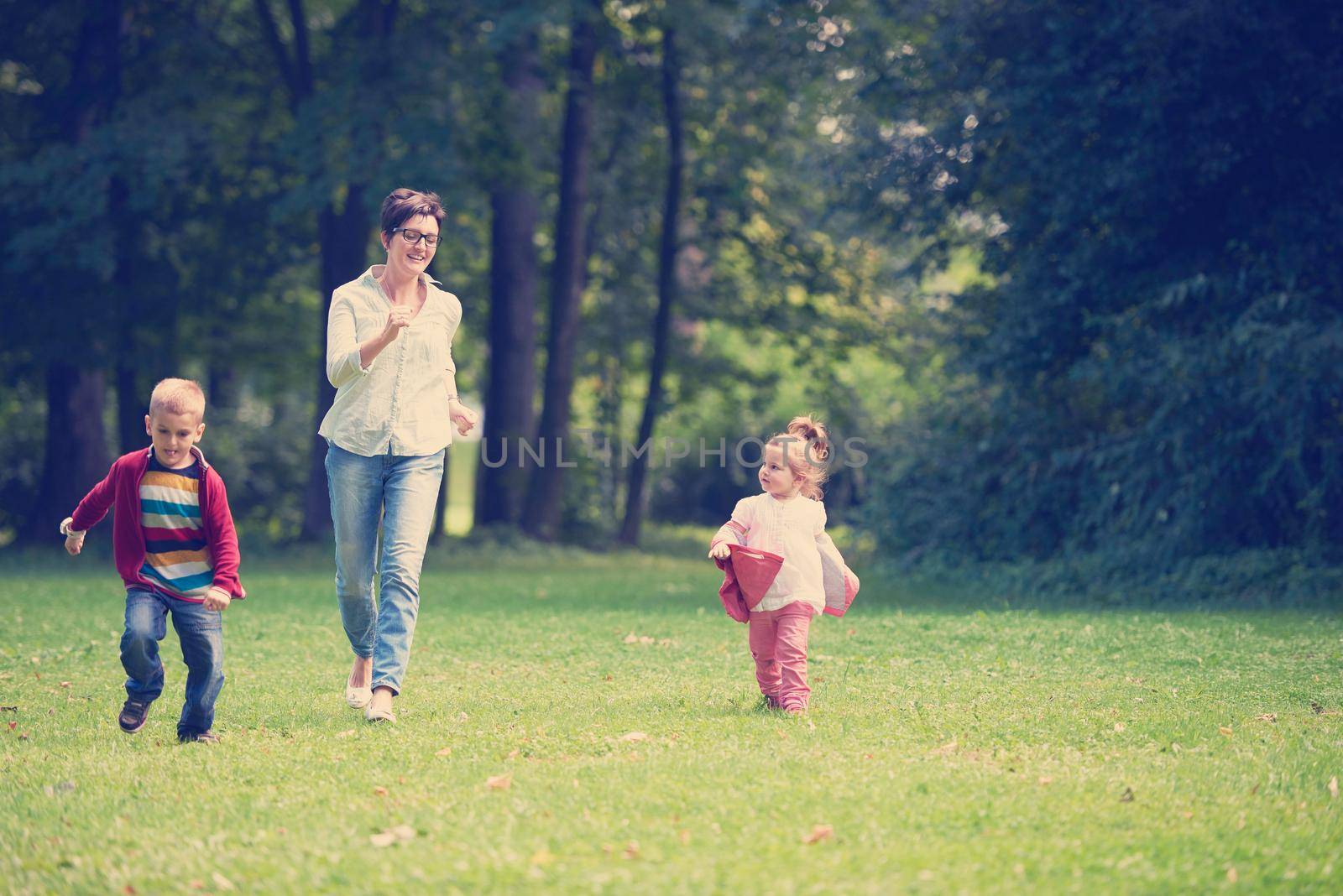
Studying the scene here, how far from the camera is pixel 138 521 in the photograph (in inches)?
217

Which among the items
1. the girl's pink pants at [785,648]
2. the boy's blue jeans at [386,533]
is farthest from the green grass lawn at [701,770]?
the boy's blue jeans at [386,533]

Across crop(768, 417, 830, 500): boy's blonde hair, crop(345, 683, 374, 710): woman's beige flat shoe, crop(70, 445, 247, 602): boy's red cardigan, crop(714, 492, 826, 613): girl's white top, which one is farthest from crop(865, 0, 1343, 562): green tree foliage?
crop(70, 445, 247, 602): boy's red cardigan

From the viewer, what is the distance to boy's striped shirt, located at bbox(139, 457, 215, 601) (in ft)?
18.1

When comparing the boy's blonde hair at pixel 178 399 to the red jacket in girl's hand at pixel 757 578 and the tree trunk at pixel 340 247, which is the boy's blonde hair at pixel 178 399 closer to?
the red jacket in girl's hand at pixel 757 578

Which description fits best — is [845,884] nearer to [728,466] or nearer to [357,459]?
[357,459]

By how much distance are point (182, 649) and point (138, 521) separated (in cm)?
57

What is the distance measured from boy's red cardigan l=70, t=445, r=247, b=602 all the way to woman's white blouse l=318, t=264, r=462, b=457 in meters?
0.76

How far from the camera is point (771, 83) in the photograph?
21.2 metres

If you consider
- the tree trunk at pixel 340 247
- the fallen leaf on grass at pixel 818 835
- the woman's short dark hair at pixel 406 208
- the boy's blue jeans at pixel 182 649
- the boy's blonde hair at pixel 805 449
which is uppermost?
the tree trunk at pixel 340 247

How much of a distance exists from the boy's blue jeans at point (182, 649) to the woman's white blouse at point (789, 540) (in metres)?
2.33

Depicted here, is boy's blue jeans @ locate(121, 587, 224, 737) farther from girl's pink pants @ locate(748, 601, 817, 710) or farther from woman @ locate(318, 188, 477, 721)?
girl's pink pants @ locate(748, 601, 817, 710)

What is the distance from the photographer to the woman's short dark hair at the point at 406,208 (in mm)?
6195

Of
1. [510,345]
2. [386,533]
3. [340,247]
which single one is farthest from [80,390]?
[386,533]

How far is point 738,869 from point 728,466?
2702 centimetres
